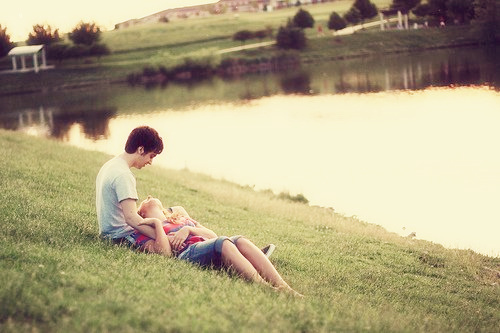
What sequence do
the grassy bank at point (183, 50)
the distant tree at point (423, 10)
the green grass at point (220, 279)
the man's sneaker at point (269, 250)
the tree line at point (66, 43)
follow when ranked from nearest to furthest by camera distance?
the green grass at point (220, 279)
the man's sneaker at point (269, 250)
the grassy bank at point (183, 50)
the tree line at point (66, 43)
the distant tree at point (423, 10)

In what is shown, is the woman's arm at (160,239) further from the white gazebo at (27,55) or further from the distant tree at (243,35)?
the distant tree at (243,35)

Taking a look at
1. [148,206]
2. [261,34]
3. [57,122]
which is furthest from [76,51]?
[148,206]

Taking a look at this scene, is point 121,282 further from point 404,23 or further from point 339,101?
point 404,23

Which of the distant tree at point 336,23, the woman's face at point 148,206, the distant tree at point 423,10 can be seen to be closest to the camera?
the woman's face at point 148,206

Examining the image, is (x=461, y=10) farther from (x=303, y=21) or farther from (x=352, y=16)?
Answer: (x=303, y=21)

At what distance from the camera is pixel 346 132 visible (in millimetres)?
41500

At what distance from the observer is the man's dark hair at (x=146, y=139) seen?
8867 millimetres

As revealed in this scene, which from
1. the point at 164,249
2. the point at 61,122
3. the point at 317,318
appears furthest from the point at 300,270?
the point at 61,122

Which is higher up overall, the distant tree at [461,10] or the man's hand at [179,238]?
the distant tree at [461,10]

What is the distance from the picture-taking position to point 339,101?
57.8m

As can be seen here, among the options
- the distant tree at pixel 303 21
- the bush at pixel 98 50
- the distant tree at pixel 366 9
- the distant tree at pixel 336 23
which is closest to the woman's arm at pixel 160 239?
the bush at pixel 98 50

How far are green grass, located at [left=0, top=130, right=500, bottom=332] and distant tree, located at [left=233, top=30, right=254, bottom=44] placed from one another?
340 feet

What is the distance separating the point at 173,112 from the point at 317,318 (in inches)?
2145

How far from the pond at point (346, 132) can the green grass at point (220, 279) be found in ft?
15.9
